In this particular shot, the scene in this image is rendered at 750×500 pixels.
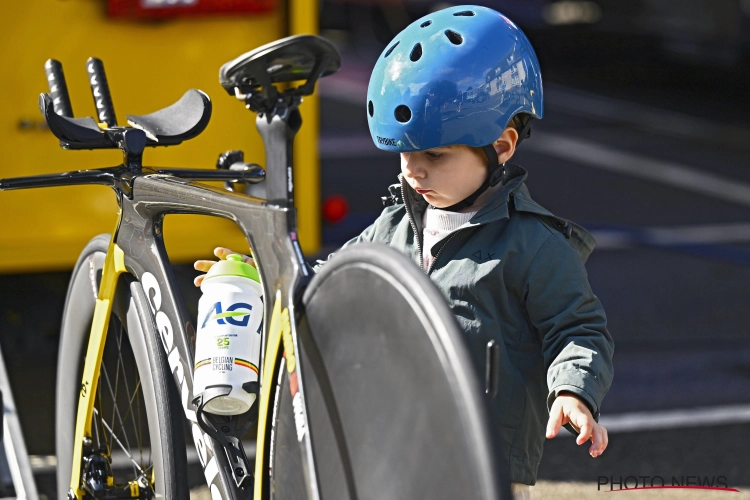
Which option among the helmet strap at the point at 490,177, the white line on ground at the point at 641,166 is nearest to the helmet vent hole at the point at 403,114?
the helmet strap at the point at 490,177

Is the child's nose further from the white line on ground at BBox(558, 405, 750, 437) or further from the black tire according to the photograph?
the white line on ground at BBox(558, 405, 750, 437)

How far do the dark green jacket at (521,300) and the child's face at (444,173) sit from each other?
7cm

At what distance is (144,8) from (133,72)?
30 centimetres

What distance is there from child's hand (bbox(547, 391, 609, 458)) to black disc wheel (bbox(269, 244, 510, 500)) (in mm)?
384

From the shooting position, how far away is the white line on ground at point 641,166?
10844mm

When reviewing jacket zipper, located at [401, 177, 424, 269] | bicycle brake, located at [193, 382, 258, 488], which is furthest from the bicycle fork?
jacket zipper, located at [401, 177, 424, 269]

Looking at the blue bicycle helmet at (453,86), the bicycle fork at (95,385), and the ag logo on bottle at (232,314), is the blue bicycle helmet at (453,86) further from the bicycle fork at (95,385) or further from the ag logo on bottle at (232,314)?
the bicycle fork at (95,385)

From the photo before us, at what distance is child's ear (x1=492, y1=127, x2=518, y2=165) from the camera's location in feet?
8.63

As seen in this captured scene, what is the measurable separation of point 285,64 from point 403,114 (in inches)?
15.5

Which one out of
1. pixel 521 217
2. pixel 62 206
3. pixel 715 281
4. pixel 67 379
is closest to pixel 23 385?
pixel 62 206

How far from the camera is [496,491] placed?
63.2 inches

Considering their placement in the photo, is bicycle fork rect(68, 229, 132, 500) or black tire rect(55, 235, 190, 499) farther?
bicycle fork rect(68, 229, 132, 500)

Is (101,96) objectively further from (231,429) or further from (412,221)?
(231,429)

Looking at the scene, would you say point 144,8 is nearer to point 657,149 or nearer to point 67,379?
point 67,379
